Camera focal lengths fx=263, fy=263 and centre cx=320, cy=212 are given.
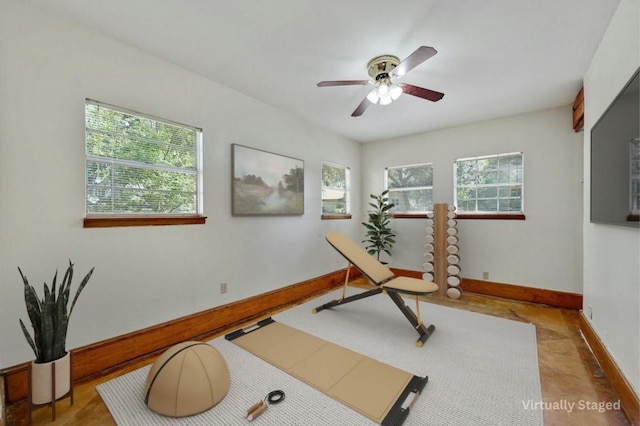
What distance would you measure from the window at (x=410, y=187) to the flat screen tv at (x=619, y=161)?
2.43 m

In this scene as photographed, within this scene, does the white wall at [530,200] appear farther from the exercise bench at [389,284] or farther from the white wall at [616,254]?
the exercise bench at [389,284]

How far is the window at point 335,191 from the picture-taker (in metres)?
4.48

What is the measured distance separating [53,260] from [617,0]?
4152mm

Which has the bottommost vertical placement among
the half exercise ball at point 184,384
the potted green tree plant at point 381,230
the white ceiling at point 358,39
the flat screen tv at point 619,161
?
the half exercise ball at point 184,384

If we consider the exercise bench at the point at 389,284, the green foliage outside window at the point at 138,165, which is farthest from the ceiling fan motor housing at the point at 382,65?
the green foliage outside window at the point at 138,165

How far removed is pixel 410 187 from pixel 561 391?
3398 millimetres

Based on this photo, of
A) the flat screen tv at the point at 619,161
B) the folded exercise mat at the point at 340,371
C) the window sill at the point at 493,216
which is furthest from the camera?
the window sill at the point at 493,216

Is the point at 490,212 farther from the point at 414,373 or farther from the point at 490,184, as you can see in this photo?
the point at 414,373

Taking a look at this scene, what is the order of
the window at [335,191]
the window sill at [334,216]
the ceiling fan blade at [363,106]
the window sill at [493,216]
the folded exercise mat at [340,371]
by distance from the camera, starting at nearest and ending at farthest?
the folded exercise mat at [340,371] < the ceiling fan blade at [363,106] < the window sill at [493,216] < the window sill at [334,216] < the window at [335,191]

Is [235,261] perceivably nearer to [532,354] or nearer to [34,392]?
[34,392]

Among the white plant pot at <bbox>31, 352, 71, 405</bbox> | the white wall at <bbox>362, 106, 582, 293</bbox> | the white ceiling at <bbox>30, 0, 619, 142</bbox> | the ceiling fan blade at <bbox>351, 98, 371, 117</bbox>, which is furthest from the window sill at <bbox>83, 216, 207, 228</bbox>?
the white wall at <bbox>362, 106, 582, 293</bbox>

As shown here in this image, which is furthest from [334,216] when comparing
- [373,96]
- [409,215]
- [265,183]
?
[373,96]

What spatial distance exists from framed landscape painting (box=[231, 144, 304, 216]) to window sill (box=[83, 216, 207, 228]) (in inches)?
19.1

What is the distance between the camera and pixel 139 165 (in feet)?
7.54
